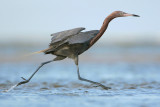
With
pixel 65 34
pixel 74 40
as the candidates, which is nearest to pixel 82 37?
pixel 74 40

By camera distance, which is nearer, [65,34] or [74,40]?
[74,40]

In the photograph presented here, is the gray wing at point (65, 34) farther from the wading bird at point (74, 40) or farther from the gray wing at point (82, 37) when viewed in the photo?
the gray wing at point (82, 37)

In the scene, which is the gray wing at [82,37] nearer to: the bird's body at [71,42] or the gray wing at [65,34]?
the bird's body at [71,42]

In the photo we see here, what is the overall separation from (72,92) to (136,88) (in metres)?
2.16

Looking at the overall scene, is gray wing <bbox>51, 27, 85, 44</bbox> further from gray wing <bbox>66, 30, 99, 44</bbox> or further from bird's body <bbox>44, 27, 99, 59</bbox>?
gray wing <bbox>66, 30, 99, 44</bbox>

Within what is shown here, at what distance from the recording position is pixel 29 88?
1305 cm

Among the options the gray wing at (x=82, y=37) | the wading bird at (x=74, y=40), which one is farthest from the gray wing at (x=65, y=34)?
the gray wing at (x=82, y=37)

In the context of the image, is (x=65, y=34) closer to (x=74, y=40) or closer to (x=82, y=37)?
(x=74, y=40)

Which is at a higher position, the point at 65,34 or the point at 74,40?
the point at 65,34

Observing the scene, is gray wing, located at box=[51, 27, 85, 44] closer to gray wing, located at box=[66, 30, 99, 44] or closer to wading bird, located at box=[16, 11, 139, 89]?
wading bird, located at box=[16, 11, 139, 89]

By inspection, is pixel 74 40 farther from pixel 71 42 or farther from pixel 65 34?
pixel 65 34

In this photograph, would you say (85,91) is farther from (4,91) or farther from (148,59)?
(148,59)

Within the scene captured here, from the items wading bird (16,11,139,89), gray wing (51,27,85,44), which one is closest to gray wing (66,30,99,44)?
wading bird (16,11,139,89)

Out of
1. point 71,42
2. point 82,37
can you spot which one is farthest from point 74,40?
point 82,37
